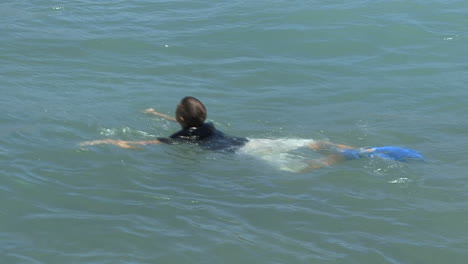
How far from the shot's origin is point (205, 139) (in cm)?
904

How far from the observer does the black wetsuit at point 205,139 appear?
29.5ft

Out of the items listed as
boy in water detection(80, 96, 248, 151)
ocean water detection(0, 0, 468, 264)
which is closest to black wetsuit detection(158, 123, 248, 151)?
boy in water detection(80, 96, 248, 151)

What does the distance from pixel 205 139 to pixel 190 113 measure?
39cm

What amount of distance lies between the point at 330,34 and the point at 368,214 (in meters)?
7.85

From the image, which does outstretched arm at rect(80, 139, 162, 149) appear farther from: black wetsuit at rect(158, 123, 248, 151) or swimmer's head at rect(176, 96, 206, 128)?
swimmer's head at rect(176, 96, 206, 128)

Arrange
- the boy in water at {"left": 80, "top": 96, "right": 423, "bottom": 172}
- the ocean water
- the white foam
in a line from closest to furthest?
1. the ocean water
2. the white foam
3. the boy in water at {"left": 80, "top": 96, "right": 423, "bottom": 172}

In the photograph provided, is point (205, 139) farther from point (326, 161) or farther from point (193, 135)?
point (326, 161)

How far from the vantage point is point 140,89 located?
11.9 metres

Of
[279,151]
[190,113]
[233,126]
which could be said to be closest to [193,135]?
[190,113]

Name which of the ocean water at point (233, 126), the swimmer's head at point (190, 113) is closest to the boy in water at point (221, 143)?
the swimmer's head at point (190, 113)

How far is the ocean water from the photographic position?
698cm

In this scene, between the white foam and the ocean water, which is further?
the white foam

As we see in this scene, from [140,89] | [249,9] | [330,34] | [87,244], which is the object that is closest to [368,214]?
[87,244]

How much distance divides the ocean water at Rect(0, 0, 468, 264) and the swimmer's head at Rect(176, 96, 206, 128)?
36cm
